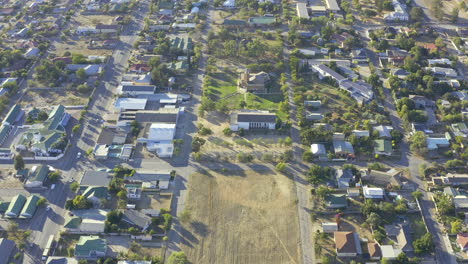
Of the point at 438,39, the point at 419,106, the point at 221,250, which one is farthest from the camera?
the point at 438,39

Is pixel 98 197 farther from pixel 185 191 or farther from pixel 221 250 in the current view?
pixel 221 250

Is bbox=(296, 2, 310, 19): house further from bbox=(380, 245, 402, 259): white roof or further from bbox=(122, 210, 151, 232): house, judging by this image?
bbox=(122, 210, 151, 232): house

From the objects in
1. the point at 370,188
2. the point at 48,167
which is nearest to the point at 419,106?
the point at 370,188

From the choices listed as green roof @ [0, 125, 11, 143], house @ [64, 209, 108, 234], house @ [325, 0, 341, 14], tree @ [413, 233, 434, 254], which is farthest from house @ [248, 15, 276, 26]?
tree @ [413, 233, 434, 254]

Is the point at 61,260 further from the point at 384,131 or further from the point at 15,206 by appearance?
the point at 384,131

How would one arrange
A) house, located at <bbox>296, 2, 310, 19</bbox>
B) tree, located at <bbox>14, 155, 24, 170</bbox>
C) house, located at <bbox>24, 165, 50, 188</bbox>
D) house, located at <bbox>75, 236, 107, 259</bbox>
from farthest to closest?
house, located at <bbox>296, 2, 310, 19</bbox>, tree, located at <bbox>14, 155, 24, 170</bbox>, house, located at <bbox>24, 165, 50, 188</bbox>, house, located at <bbox>75, 236, 107, 259</bbox>

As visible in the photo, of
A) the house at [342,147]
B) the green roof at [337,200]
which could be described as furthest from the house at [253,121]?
the green roof at [337,200]
